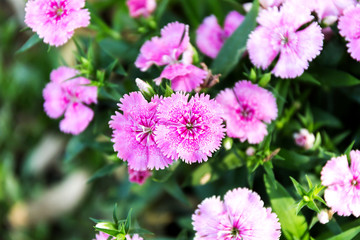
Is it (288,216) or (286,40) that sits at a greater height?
(286,40)

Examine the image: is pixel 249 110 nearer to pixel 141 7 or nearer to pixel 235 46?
pixel 235 46

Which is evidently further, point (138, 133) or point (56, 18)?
point (56, 18)

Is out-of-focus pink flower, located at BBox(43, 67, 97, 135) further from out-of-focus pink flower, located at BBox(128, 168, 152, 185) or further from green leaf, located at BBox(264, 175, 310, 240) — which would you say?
green leaf, located at BBox(264, 175, 310, 240)

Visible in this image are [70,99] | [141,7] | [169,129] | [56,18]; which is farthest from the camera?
[141,7]

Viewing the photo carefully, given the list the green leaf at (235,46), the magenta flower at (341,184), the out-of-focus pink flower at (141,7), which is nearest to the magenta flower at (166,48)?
the green leaf at (235,46)

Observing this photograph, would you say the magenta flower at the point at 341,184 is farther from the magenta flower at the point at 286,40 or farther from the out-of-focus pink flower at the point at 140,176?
the out-of-focus pink flower at the point at 140,176

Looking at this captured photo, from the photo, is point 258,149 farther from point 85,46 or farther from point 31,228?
point 31,228

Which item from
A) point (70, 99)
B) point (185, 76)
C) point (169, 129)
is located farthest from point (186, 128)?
point (70, 99)
